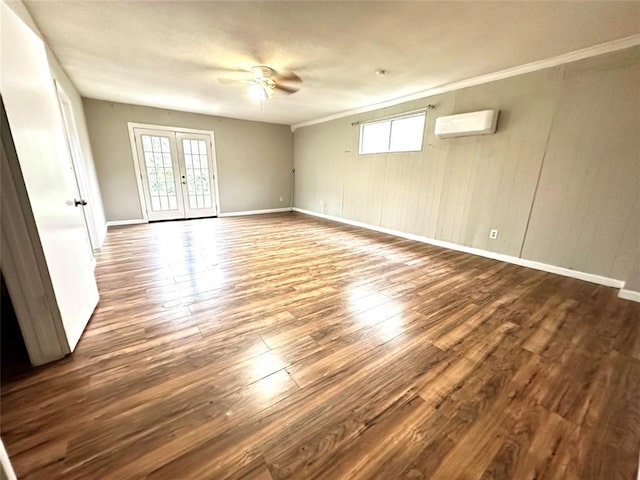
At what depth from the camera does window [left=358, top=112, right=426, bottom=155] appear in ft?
14.8

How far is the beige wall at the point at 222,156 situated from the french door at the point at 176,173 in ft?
0.71

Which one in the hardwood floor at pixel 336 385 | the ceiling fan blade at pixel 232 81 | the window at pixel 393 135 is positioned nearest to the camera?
the hardwood floor at pixel 336 385

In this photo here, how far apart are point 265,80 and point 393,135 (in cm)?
269

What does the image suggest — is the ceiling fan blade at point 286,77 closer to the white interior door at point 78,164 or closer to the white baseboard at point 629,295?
the white interior door at point 78,164

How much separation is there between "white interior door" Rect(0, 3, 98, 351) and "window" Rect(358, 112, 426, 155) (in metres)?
4.61

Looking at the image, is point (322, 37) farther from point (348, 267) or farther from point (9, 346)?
point (9, 346)

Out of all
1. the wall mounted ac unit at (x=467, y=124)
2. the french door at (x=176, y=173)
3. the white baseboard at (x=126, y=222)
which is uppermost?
the wall mounted ac unit at (x=467, y=124)

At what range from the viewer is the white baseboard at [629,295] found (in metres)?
2.57

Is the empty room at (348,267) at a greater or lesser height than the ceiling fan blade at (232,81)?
lesser

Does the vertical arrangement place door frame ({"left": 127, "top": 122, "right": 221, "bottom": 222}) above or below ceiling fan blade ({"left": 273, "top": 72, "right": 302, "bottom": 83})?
below

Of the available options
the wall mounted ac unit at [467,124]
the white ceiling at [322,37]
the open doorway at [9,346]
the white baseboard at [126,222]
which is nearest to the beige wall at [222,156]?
the white baseboard at [126,222]

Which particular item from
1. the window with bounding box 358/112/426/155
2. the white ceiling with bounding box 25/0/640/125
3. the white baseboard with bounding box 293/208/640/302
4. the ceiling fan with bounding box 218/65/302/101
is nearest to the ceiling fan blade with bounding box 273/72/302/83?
the ceiling fan with bounding box 218/65/302/101

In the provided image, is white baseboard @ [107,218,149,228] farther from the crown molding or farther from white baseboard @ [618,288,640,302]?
white baseboard @ [618,288,640,302]

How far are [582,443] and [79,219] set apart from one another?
3603 mm
